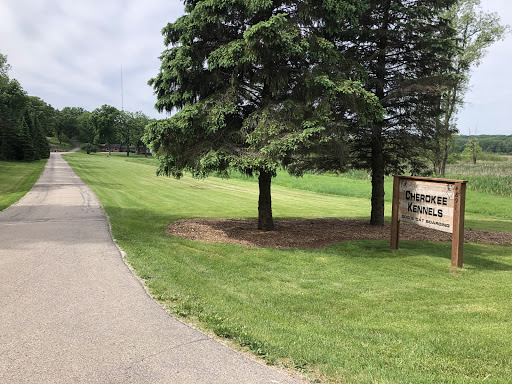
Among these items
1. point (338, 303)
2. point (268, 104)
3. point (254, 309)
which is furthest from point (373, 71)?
point (254, 309)

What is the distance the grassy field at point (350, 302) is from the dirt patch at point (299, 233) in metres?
0.65

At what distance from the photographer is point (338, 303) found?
527 centimetres

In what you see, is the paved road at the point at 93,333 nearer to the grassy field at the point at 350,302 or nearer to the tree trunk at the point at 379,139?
the grassy field at the point at 350,302

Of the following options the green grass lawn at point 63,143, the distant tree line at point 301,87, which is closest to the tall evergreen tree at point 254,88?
the distant tree line at point 301,87

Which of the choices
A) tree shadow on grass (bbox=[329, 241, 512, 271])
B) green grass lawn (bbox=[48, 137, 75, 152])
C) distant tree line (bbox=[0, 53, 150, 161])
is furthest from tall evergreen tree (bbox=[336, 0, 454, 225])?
green grass lawn (bbox=[48, 137, 75, 152])

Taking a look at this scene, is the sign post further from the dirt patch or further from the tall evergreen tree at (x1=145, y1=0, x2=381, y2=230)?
the dirt patch

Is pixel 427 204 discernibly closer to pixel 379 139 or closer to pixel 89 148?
pixel 379 139

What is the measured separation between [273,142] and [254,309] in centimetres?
388

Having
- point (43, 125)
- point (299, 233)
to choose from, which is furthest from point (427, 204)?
point (43, 125)

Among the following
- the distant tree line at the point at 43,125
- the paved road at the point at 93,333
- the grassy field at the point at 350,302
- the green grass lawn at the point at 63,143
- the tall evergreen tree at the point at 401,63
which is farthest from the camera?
the green grass lawn at the point at 63,143

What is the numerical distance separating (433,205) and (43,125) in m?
104

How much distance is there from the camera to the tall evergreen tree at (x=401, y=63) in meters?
10.2

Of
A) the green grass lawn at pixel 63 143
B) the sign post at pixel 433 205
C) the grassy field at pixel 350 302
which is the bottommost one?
the grassy field at pixel 350 302

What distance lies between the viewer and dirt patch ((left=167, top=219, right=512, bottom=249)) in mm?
9391
